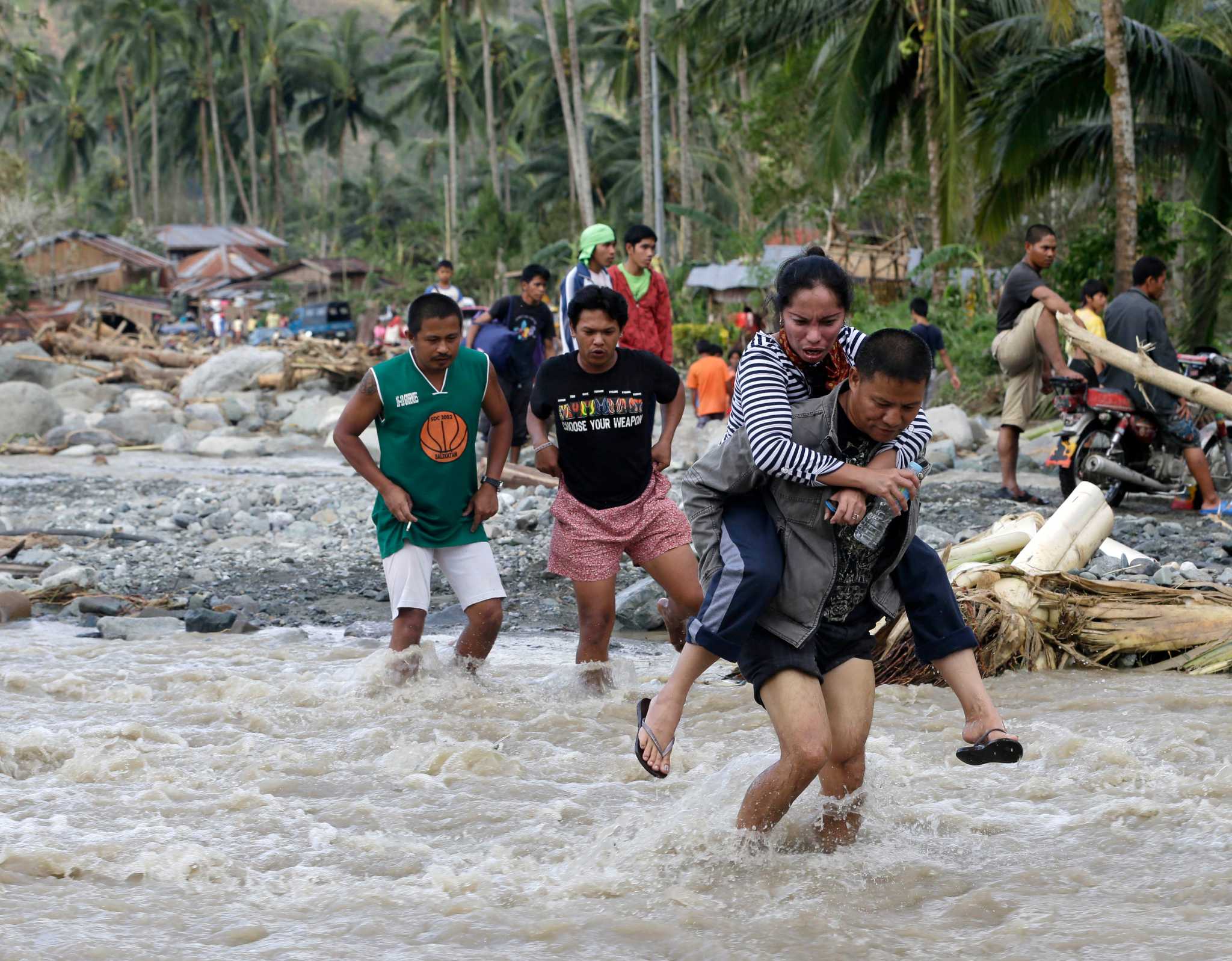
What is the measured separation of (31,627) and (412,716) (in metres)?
3.23

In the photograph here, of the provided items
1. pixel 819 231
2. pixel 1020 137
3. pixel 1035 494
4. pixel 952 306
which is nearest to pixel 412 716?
pixel 1035 494

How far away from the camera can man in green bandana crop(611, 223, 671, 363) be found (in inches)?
329

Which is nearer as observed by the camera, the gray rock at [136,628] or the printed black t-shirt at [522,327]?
the gray rock at [136,628]

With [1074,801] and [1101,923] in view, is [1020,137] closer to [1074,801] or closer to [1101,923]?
[1074,801]

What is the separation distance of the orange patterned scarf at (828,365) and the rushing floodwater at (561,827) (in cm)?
131

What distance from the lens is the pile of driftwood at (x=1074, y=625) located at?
6262 millimetres

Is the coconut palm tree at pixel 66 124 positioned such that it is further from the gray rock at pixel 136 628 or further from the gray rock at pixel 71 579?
the gray rock at pixel 136 628

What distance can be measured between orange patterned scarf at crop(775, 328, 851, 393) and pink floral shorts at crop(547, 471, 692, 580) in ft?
6.19

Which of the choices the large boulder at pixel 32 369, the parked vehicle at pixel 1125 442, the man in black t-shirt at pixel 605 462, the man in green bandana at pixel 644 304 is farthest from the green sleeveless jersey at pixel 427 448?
the large boulder at pixel 32 369

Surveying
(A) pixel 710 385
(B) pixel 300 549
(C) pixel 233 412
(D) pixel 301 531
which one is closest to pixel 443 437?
(B) pixel 300 549

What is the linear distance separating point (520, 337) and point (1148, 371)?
209 inches

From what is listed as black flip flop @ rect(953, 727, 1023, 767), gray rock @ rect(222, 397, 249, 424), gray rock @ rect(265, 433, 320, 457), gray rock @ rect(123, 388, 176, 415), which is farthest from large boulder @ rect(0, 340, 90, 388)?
black flip flop @ rect(953, 727, 1023, 767)

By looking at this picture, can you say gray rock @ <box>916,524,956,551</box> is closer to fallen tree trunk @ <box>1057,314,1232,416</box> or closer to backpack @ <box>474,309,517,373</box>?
fallen tree trunk @ <box>1057,314,1232,416</box>

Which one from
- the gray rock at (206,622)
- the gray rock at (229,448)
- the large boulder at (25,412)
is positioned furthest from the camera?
the large boulder at (25,412)
